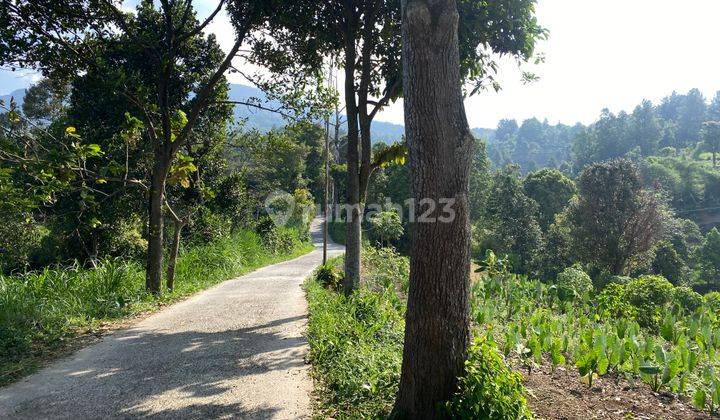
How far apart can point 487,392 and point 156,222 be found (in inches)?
285

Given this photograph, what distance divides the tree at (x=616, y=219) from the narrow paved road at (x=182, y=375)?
74.4ft

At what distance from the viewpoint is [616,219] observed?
25141 millimetres

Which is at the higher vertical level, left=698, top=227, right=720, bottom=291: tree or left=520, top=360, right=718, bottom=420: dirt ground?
left=520, top=360, right=718, bottom=420: dirt ground

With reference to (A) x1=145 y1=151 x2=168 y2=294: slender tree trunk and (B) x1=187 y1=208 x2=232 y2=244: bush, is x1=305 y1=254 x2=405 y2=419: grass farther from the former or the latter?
(B) x1=187 y1=208 x2=232 y2=244: bush

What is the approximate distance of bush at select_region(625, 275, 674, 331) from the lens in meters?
9.35

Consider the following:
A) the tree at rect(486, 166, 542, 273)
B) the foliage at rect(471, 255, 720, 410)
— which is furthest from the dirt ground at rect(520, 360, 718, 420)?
the tree at rect(486, 166, 542, 273)

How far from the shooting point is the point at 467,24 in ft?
24.0

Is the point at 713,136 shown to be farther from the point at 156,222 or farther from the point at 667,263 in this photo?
the point at 156,222

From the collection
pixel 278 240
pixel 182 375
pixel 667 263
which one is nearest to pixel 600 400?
pixel 182 375

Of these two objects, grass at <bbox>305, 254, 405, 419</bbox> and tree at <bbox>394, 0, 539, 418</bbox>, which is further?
grass at <bbox>305, 254, 405, 419</bbox>

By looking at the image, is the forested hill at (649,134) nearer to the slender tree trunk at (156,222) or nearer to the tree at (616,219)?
the tree at (616,219)

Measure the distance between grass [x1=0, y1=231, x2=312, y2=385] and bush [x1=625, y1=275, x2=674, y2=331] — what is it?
9.57 m

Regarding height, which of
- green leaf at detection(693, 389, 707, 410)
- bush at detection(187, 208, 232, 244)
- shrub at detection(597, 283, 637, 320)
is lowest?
shrub at detection(597, 283, 637, 320)

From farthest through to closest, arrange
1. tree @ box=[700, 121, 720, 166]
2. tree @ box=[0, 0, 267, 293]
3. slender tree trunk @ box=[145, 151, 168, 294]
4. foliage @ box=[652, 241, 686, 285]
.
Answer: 1. tree @ box=[700, 121, 720, 166]
2. foliage @ box=[652, 241, 686, 285]
3. slender tree trunk @ box=[145, 151, 168, 294]
4. tree @ box=[0, 0, 267, 293]
